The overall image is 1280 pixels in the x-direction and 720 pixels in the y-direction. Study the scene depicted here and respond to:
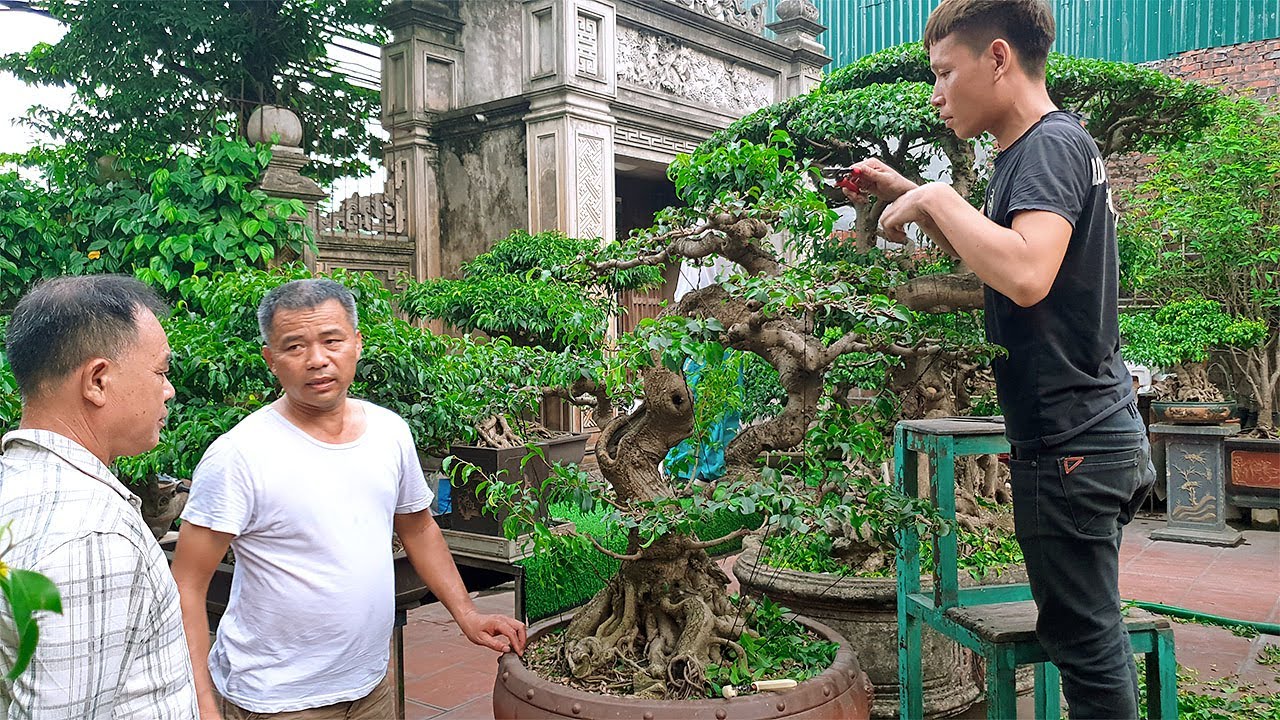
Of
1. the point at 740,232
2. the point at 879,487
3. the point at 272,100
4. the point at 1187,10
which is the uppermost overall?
the point at 1187,10

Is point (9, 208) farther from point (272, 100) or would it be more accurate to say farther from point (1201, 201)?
point (1201, 201)

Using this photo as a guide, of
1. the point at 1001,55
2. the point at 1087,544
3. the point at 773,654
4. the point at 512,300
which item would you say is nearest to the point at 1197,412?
the point at 512,300

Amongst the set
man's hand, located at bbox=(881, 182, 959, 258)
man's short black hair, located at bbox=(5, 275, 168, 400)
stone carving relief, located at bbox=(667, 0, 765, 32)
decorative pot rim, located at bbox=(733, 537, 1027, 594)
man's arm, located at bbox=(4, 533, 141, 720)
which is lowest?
decorative pot rim, located at bbox=(733, 537, 1027, 594)

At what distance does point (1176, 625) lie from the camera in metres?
4.29

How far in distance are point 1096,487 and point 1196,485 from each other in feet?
18.6

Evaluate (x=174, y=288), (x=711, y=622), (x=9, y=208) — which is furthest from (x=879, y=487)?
(x=9, y=208)

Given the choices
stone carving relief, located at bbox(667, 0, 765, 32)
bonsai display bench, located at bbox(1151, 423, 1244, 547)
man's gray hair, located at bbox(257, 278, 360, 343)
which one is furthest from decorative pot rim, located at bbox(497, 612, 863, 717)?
stone carving relief, located at bbox(667, 0, 765, 32)

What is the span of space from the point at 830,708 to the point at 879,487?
53 centimetres

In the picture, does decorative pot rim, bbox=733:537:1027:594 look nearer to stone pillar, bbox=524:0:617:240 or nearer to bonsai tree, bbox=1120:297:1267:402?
bonsai tree, bbox=1120:297:1267:402

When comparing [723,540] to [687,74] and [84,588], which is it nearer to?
[84,588]

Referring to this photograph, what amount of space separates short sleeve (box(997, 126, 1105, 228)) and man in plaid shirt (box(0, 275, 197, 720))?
54.4 inches

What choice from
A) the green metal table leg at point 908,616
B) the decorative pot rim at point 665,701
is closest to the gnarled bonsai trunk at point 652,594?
the decorative pot rim at point 665,701

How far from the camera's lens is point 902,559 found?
7.92 ft

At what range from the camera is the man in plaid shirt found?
1102mm
